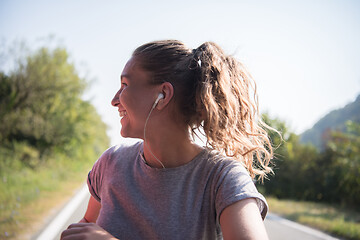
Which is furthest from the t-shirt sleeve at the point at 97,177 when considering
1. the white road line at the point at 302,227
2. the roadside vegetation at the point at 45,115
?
the roadside vegetation at the point at 45,115

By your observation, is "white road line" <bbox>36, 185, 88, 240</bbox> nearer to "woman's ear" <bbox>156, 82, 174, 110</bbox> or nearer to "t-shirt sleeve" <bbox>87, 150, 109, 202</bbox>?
"t-shirt sleeve" <bbox>87, 150, 109, 202</bbox>

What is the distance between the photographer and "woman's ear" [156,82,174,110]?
4.77 feet

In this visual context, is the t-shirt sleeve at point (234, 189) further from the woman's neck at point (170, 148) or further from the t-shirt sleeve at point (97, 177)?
the t-shirt sleeve at point (97, 177)

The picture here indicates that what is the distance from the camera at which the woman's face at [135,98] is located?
4.80 feet

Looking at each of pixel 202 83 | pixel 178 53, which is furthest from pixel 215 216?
pixel 178 53

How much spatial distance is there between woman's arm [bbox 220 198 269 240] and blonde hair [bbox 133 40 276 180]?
0.31 metres

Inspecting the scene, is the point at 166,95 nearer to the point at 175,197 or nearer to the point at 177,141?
the point at 177,141

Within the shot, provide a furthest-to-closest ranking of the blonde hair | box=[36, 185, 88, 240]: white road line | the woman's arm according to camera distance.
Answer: box=[36, 185, 88, 240]: white road line < the blonde hair < the woman's arm

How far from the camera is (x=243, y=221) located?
116 centimetres

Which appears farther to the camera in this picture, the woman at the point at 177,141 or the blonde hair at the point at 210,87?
the blonde hair at the point at 210,87

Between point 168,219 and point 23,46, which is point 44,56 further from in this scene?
point 168,219

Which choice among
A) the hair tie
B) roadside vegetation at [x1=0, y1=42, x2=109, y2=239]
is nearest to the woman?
the hair tie

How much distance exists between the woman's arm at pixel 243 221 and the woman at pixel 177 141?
3.0 inches

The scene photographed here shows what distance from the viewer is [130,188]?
1.46 m
